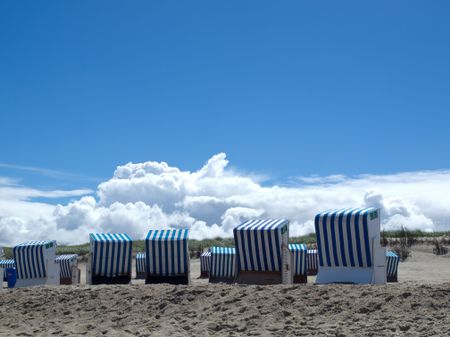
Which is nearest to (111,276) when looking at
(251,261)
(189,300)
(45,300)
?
(45,300)

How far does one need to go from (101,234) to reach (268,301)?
25.1 ft

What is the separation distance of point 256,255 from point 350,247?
7.29 ft

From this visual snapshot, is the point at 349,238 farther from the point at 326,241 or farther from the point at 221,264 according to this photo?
the point at 221,264

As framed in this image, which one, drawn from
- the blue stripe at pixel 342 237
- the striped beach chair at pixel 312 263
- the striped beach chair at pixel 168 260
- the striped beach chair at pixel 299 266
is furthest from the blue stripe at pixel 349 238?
the striped beach chair at pixel 312 263

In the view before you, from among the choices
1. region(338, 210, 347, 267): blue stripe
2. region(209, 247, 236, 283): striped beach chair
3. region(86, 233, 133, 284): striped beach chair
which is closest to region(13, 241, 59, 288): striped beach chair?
region(86, 233, 133, 284): striped beach chair

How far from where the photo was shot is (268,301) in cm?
1048

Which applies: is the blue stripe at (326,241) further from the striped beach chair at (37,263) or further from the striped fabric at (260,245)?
the striped beach chair at (37,263)

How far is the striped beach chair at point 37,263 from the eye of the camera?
16.8m

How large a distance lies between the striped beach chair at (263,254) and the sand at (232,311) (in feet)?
5.87

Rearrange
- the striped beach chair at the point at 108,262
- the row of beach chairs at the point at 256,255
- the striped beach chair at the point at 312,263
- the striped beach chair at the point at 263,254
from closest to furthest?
1. the row of beach chairs at the point at 256,255
2. the striped beach chair at the point at 263,254
3. the striped beach chair at the point at 108,262
4. the striped beach chair at the point at 312,263

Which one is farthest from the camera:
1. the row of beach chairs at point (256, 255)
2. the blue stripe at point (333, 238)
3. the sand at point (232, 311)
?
the blue stripe at point (333, 238)

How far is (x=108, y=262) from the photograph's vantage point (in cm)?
1612

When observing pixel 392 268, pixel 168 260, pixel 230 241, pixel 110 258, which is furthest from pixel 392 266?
pixel 230 241

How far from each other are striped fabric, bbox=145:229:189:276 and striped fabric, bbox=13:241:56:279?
308 cm
